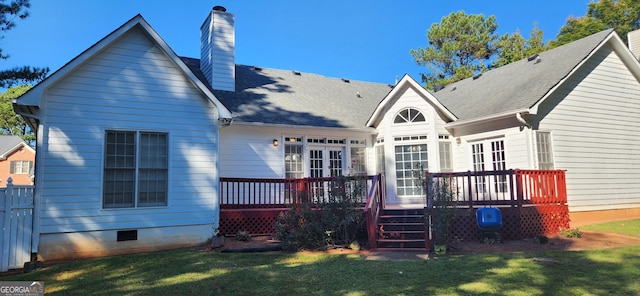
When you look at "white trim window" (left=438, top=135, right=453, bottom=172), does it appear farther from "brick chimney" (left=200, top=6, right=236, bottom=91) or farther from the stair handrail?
"brick chimney" (left=200, top=6, right=236, bottom=91)

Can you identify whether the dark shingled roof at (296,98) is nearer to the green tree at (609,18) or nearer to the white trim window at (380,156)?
the white trim window at (380,156)

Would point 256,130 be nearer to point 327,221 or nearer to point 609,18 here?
point 327,221

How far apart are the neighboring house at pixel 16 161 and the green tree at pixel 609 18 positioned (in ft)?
162

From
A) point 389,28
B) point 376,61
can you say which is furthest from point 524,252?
point 376,61

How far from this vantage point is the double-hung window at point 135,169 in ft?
29.6

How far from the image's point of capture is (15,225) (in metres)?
7.79

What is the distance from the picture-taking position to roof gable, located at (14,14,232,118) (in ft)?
26.9

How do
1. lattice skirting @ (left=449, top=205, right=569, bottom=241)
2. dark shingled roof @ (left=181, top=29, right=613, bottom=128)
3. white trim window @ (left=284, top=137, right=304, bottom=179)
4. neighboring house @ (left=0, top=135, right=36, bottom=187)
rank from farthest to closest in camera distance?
1. neighboring house @ (left=0, top=135, right=36, bottom=187)
2. white trim window @ (left=284, top=137, right=304, bottom=179)
3. dark shingled roof @ (left=181, top=29, right=613, bottom=128)
4. lattice skirting @ (left=449, top=205, right=569, bottom=241)

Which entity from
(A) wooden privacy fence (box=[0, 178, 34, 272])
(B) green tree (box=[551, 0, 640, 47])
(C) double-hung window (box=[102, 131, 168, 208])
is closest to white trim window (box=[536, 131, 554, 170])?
(C) double-hung window (box=[102, 131, 168, 208])

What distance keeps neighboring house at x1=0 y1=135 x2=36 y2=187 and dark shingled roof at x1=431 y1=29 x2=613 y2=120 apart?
39651 millimetres

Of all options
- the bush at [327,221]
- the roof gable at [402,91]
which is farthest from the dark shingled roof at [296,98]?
the bush at [327,221]

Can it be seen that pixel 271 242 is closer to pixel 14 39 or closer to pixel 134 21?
pixel 134 21

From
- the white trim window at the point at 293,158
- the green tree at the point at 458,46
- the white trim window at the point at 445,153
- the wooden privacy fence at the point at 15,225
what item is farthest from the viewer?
the green tree at the point at 458,46

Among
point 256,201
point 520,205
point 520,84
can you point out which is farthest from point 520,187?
point 256,201
